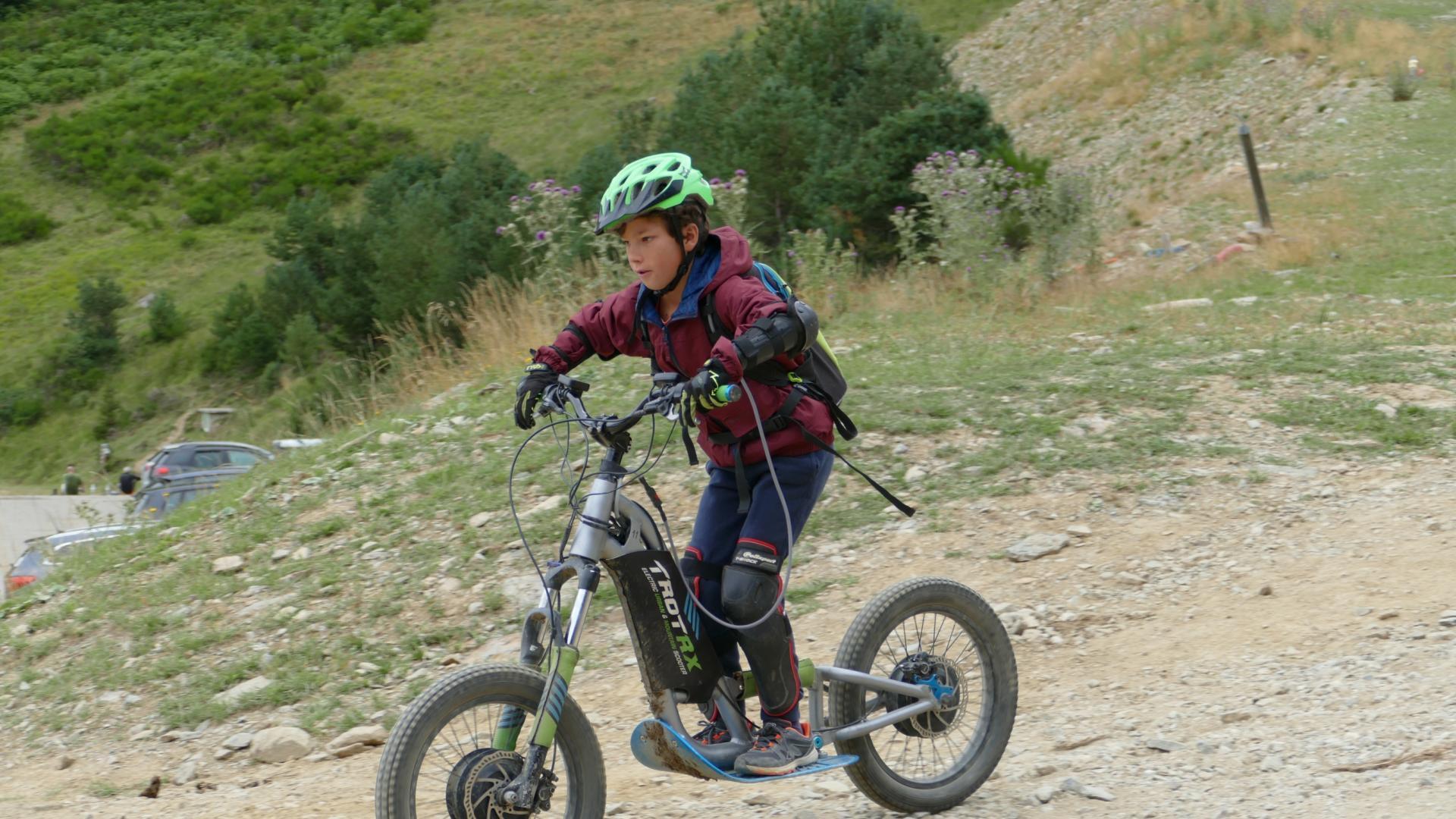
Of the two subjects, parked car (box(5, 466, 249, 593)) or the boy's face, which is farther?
parked car (box(5, 466, 249, 593))

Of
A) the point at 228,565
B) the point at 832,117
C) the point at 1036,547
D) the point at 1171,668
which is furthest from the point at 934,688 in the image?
the point at 832,117

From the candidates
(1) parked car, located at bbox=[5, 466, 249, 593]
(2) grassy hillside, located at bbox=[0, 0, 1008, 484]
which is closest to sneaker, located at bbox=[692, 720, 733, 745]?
(1) parked car, located at bbox=[5, 466, 249, 593]

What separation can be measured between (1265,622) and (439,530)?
177 inches

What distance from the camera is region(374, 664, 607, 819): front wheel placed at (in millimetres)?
3229

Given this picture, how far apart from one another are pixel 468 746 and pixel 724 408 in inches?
45.4

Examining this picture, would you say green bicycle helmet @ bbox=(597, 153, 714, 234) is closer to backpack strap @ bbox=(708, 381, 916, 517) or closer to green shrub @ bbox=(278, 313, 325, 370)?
backpack strap @ bbox=(708, 381, 916, 517)

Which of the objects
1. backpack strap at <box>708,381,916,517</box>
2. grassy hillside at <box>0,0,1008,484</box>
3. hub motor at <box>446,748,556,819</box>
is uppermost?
grassy hillside at <box>0,0,1008,484</box>

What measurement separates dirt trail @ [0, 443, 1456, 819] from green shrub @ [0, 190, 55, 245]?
58.3m

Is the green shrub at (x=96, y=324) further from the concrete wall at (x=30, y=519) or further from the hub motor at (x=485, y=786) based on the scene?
the hub motor at (x=485, y=786)

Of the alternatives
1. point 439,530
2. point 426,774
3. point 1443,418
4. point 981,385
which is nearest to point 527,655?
point 426,774

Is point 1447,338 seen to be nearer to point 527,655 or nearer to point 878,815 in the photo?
point 878,815

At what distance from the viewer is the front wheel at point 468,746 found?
3229mm

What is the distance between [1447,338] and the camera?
389 inches

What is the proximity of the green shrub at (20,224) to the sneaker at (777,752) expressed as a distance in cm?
6177
